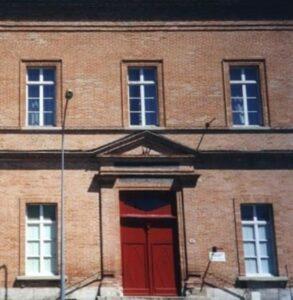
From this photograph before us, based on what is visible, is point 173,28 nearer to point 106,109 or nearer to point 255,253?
point 106,109

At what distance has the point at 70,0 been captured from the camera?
23.0m

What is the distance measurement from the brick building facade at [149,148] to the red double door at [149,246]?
0.14 feet

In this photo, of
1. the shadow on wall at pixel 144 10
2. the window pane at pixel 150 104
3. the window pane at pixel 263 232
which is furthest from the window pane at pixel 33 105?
the window pane at pixel 263 232

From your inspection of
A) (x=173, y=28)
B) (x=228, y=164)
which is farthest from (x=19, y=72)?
(x=228, y=164)

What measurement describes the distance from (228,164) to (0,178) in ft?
22.8

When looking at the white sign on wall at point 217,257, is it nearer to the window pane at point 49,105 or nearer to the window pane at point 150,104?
the window pane at point 150,104

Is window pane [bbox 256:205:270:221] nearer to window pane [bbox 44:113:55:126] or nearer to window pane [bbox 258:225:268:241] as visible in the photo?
window pane [bbox 258:225:268:241]

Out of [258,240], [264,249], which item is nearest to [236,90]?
[258,240]

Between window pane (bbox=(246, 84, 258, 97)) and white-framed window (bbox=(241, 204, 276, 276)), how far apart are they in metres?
3.64

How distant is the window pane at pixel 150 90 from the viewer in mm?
22719

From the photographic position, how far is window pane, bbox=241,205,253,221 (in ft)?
71.7

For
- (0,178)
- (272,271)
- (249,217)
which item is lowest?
(272,271)

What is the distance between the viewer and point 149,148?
71.8ft

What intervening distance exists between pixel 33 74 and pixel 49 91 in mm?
757
